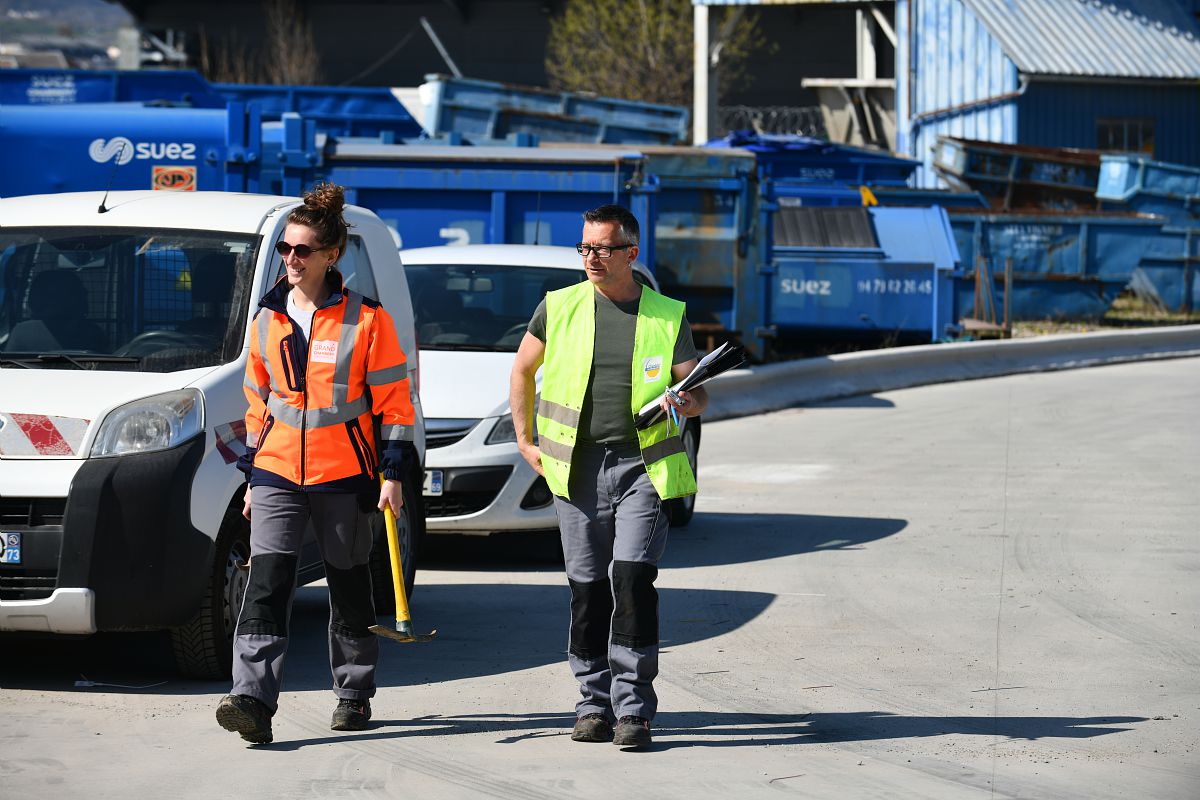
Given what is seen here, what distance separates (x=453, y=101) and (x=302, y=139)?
7.89m

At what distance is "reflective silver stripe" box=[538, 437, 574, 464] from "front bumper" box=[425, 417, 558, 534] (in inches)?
123

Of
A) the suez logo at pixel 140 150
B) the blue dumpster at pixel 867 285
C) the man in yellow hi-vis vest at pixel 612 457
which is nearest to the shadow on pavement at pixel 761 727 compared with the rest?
the man in yellow hi-vis vest at pixel 612 457

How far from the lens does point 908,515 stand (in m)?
10.7

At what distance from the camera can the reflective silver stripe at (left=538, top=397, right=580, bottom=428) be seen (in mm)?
5582

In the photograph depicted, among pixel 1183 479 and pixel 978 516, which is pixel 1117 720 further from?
pixel 1183 479

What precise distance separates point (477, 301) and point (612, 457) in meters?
4.80

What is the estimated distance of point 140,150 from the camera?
49.2 ft

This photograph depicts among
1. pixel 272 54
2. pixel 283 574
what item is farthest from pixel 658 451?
pixel 272 54

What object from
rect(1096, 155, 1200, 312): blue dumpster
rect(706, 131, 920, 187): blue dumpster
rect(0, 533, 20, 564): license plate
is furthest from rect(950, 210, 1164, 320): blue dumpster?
rect(0, 533, 20, 564): license plate

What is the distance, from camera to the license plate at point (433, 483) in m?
8.77

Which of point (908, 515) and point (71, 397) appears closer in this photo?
point (71, 397)

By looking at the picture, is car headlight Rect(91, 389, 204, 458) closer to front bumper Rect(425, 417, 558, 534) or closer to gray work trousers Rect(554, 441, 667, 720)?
gray work trousers Rect(554, 441, 667, 720)

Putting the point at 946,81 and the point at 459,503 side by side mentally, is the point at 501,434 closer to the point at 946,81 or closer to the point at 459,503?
the point at 459,503

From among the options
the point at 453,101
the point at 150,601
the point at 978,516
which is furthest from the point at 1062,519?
the point at 453,101
